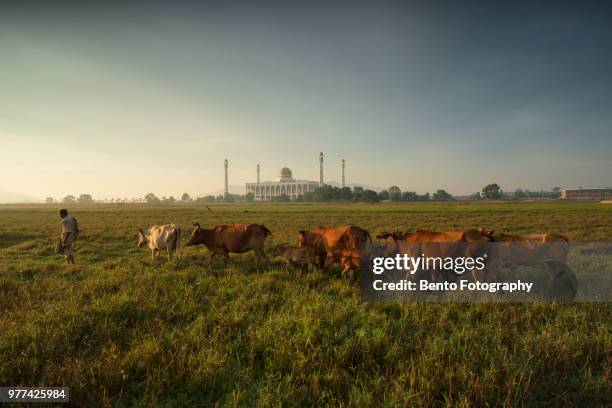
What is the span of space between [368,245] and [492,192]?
148 m

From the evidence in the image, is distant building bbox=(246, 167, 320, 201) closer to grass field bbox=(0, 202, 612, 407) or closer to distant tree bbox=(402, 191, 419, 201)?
distant tree bbox=(402, 191, 419, 201)

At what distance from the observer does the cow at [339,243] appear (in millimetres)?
7508

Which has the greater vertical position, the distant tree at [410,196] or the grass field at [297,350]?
the distant tree at [410,196]

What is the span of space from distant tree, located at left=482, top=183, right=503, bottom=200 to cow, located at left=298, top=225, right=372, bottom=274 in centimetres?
14689

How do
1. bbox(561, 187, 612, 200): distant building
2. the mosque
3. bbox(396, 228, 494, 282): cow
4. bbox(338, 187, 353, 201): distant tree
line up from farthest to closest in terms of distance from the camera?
the mosque, bbox(561, 187, 612, 200): distant building, bbox(338, 187, 353, 201): distant tree, bbox(396, 228, 494, 282): cow

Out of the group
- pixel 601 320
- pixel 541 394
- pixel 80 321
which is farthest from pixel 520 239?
pixel 80 321

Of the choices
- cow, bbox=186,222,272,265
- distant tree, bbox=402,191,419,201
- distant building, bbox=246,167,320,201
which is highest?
distant building, bbox=246,167,320,201

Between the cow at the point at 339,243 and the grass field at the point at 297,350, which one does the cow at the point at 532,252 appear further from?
the cow at the point at 339,243

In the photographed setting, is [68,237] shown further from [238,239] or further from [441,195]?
[441,195]

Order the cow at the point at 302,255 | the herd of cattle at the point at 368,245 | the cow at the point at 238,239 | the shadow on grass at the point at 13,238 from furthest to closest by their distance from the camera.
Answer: the shadow on grass at the point at 13,238, the cow at the point at 238,239, the cow at the point at 302,255, the herd of cattle at the point at 368,245

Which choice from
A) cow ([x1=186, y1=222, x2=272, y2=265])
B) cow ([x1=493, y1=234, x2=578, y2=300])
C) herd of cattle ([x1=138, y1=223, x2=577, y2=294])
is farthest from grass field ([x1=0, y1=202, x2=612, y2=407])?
cow ([x1=186, y1=222, x2=272, y2=265])

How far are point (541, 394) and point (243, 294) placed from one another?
4.66 meters

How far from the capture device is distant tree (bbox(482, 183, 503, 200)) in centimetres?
12700

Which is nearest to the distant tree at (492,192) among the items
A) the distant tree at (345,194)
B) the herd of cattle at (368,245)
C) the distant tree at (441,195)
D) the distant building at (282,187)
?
the distant tree at (441,195)
